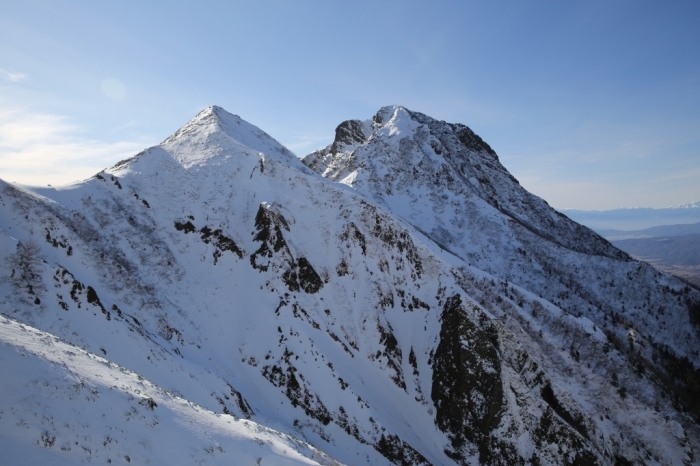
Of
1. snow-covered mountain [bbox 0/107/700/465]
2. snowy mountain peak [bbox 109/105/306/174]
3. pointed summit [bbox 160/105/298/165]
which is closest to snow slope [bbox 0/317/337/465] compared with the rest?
snow-covered mountain [bbox 0/107/700/465]

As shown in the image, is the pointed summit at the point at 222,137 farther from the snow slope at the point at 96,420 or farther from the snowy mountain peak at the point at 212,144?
the snow slope at the point at 96,420

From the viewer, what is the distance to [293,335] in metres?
44.0

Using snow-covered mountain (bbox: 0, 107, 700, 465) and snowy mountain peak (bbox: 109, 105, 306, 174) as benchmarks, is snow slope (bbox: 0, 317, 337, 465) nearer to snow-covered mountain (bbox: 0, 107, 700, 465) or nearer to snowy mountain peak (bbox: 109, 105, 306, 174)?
snow-covered mountain (bbox: 0, 107, 700, 465)

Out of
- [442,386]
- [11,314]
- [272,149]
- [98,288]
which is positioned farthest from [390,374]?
[272,149]

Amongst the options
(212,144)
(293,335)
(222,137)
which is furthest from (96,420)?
(222,137)

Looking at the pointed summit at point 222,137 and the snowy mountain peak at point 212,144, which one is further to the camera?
the pointed summit at point 222,137

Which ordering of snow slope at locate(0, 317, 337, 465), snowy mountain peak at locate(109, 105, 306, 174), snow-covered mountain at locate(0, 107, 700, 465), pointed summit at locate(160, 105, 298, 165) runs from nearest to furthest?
snow slope at locate(0, 317, 337, 465), snow-covered mountain at locate(0, 107, 700, 465), snowy mountain peak at locate(109, 105, 306, 174), pointed summit at locate(160, 105, 298, 165)

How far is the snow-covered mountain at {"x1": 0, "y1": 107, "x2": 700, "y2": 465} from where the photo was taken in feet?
73.9

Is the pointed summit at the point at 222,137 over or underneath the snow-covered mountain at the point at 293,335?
over

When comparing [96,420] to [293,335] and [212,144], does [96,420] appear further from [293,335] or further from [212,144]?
[212,144]

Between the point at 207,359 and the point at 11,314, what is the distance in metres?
18.6

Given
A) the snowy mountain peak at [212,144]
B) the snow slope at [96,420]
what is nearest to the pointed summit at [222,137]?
the snowy mountain peak at [212,144]

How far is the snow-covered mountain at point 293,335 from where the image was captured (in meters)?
22.5

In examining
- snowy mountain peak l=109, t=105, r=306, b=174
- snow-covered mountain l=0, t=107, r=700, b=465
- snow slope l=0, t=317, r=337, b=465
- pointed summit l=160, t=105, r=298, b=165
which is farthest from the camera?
pointed summit l=160, t=105, r=298, b=165
